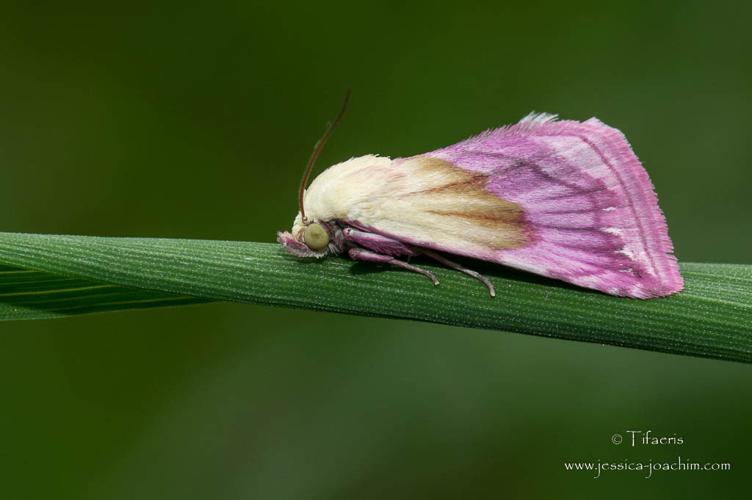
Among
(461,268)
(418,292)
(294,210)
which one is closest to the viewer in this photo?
(418,292)

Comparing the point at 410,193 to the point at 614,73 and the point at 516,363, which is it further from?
the point at 614,73

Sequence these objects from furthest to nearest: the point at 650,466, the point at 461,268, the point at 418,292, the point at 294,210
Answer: the point at 294,210
the point at 650,466
the point at 461,268
the point at 418,292

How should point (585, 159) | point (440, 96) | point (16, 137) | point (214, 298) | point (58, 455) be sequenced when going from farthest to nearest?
point (440, 96) → point (16, 137) → point (58, 455) → point (585, 159) → point (214, 298)

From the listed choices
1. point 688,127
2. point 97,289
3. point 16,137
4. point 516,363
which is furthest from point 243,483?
point 688,127

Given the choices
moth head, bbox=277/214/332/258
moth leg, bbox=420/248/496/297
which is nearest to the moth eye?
moth head, bbox=277/214/332/258

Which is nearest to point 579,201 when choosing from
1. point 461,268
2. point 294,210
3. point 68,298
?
point 461,268

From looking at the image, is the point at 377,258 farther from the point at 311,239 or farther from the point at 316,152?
the point at 316,152

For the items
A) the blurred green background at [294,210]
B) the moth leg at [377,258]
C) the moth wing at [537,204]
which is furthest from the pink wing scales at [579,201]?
the blurred green background at [294,210]
